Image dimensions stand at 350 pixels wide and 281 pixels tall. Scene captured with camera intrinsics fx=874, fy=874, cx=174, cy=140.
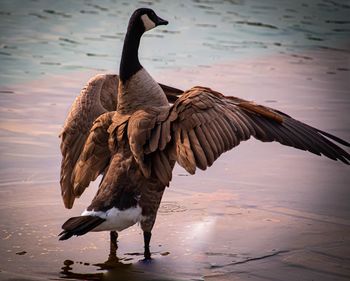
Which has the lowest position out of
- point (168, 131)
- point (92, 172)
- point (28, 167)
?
point (28, 167)

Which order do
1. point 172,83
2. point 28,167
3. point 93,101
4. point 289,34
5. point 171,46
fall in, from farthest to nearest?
point 289,34 < point 171,46 < point 172,83 < point 28,167 < point 93,101

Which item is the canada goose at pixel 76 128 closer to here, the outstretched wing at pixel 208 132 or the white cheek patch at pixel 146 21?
the white cheek patch at pixel 146 21

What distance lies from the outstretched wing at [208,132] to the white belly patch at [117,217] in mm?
333

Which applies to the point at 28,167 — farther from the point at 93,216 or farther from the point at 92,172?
the point at 93,216

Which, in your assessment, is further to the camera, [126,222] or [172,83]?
[172,83]

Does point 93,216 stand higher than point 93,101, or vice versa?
point 93,101

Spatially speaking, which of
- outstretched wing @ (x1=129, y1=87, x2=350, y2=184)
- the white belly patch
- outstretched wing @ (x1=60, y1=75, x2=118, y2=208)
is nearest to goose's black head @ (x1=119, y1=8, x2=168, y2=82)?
outstretched wing @ (x1=60, y1=75, x2=118, y2=208)

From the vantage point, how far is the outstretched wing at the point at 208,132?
599 centimetres

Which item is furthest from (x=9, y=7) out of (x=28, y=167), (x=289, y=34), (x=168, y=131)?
(x=168, y=131)

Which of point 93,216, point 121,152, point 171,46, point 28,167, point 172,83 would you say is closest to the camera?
point 93,216

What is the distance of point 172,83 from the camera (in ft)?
38.2

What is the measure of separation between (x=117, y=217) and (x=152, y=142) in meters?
0.58

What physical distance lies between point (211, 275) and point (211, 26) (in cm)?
996

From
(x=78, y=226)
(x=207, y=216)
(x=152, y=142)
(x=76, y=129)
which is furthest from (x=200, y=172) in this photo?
(x=78, y=226)
